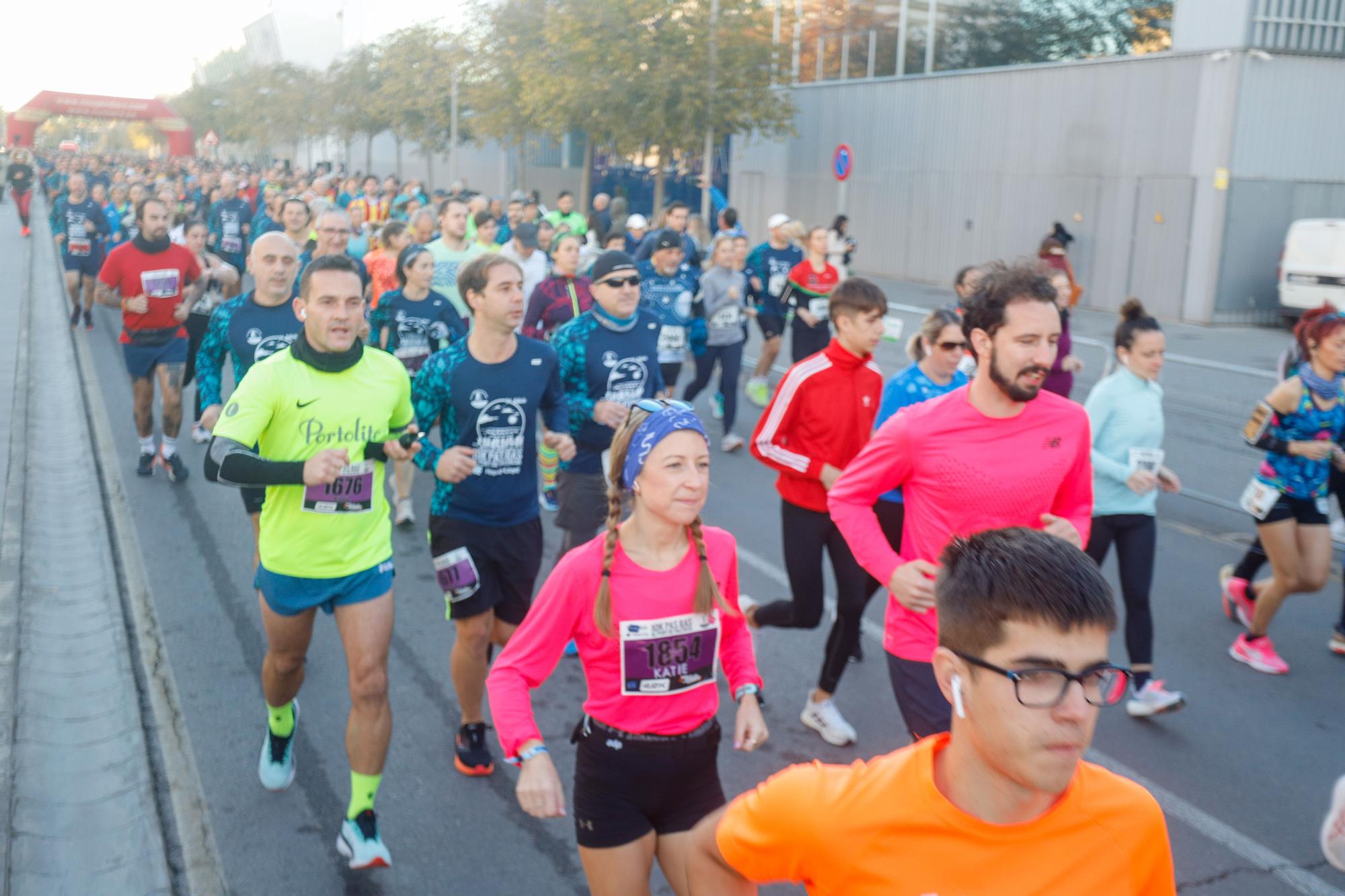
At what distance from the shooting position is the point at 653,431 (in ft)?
11.2

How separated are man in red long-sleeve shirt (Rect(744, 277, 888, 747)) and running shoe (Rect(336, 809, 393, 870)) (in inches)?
83.7

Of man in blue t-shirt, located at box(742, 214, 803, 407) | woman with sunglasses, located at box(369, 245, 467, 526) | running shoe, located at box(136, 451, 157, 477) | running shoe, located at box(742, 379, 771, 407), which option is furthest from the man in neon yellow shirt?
running shoe, located at box(742, 379, 771, 407)

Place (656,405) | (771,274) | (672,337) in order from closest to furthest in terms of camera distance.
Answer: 1. (656,405)
2. (672,337)
3. (771,274)

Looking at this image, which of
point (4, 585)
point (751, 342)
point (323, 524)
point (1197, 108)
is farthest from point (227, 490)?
point (1197, 108)

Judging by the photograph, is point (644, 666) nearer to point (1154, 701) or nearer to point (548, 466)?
point (1154, 701)

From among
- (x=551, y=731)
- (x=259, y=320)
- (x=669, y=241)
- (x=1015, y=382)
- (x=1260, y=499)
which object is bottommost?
(x=551, y=731)

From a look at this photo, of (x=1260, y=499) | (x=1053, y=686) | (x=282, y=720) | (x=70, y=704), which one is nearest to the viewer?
(x=1053, y=686)

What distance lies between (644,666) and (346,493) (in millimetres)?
1780

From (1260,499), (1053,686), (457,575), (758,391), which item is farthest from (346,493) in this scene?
(758,391)

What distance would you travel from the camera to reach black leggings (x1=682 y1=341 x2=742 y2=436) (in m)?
11.5

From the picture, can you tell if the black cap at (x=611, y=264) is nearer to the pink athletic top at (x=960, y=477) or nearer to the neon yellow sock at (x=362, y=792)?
the pink athletic top at (x=960, y=477)

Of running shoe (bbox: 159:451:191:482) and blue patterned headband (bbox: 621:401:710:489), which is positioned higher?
blue patterned headband (bbox: 621:401:710:489)

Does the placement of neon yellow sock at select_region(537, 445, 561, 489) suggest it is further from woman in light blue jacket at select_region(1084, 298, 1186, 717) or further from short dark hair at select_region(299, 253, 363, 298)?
woman in light blue jacket at select_region(1084, 298, 1186, 717)

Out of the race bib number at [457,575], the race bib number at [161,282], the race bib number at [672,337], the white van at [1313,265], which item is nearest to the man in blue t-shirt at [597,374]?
the race bib number at [457,575]
